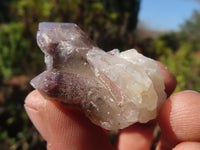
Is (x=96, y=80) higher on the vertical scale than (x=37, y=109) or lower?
higher

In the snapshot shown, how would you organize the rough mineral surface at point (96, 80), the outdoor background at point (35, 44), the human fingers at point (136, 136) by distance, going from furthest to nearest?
the outdoor background at point (35, 44), the human fingers at point (136, 136), the rough mineral surface at point (96, 80)

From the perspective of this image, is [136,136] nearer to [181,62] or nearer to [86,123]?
[86,123]

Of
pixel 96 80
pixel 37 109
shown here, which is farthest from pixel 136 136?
pixel 37 109

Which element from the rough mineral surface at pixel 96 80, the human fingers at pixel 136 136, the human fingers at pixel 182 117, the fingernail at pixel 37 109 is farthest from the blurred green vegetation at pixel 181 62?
the fingernail at pixel 37 109

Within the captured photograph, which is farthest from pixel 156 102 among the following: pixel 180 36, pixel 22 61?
pixel 180 36

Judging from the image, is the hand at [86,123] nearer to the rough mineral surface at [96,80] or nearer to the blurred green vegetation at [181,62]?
the rough mineral surface at [96,80]

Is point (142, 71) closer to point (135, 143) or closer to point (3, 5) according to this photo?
point (135, 143)
